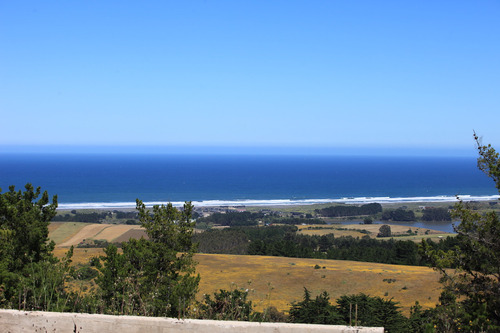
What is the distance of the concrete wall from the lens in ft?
11.7

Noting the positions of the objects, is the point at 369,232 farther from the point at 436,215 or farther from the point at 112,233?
the point at 112,233

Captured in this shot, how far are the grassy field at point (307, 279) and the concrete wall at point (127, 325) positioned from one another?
11710 mm

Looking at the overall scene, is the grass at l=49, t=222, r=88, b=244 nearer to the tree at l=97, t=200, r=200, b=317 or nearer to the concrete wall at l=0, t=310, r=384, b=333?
the tree at l=97, t=200, r=200, b=317

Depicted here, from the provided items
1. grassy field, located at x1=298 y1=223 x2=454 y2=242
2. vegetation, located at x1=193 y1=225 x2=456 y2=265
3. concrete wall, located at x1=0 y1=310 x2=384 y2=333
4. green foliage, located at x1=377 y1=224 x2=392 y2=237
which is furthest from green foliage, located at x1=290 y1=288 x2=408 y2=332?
green foliage, located at x1=377 y1=224 x2=392 y2=237

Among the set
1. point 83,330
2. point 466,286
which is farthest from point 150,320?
point 466,286

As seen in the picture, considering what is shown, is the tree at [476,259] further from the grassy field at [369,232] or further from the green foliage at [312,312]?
the grassy field at [369,232]

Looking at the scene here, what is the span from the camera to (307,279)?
68.9 feet

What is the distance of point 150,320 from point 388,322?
7.21 meters

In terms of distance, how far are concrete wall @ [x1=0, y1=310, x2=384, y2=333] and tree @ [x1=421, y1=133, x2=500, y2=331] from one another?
436 cm

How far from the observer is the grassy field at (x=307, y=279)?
17.6 meters

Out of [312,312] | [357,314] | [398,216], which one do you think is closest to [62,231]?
[312,312]

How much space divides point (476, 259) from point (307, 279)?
14011mm

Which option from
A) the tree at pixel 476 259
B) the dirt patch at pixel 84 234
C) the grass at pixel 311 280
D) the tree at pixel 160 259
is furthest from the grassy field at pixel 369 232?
the tree at pixel 476 259

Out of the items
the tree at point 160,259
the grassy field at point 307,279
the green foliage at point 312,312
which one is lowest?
the grassy field at point 307,279
